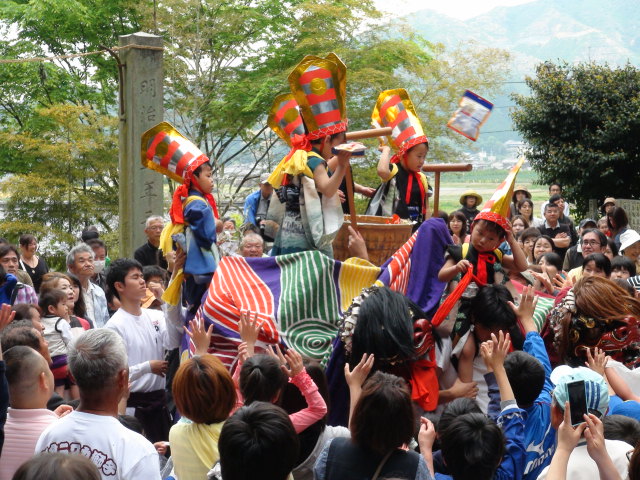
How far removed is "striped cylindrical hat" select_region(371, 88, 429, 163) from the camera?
6.21 metres

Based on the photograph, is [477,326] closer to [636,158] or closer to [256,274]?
[256,274]

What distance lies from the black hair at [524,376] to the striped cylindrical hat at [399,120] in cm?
274

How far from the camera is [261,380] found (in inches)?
133

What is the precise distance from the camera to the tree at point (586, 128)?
15023mm

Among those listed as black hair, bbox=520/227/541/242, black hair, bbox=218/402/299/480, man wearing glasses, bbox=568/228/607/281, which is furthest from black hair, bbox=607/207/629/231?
black hair, bbox=218/402/299/480

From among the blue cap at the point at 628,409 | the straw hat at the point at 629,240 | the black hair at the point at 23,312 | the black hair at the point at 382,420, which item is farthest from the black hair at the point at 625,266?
the black hair at the point at 23,312

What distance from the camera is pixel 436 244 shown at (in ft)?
15.4

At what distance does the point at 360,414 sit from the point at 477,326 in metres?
1.53

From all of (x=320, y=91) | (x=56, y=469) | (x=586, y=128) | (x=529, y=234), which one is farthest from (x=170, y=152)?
(x=586, y=128)

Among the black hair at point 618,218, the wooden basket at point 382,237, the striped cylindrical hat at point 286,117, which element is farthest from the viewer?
the black hair at point 618,218

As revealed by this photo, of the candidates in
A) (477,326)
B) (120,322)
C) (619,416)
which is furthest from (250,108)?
(619,416)

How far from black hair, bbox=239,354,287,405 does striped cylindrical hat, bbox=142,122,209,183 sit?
224 centimetres

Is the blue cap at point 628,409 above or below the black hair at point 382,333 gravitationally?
below

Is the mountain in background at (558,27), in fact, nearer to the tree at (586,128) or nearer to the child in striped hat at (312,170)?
the tree at (586,128)
